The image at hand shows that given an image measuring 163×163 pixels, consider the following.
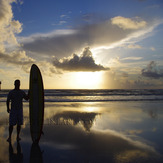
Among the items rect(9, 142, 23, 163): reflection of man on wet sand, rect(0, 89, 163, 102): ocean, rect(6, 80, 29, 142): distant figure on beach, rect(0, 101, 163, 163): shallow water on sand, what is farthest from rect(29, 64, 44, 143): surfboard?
rect(0, 89, 163, 102): ocean

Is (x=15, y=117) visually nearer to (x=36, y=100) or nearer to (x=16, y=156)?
(x=36, y=100)

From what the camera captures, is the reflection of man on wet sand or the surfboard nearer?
the reflection of man on wet sand

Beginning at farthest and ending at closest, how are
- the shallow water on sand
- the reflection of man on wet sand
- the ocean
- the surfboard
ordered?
the ocean
the surfboard
the shallow water on sand
the reflection of man on wet sand

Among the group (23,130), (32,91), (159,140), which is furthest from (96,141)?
(23,130)

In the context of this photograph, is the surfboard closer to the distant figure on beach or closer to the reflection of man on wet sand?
the distant figure on beach

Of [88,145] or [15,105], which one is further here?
[15,105]

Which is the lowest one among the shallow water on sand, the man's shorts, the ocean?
the ocean

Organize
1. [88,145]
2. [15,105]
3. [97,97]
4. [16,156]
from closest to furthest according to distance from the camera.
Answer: [16,156] → [88,145] → [15,105] → [97,97]

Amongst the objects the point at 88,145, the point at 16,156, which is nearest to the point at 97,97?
the point at 88,145

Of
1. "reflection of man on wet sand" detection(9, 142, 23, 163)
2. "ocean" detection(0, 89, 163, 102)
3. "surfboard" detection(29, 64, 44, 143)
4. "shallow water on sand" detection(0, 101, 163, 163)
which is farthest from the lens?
"ocean" detection(0, 89, 163, 102)

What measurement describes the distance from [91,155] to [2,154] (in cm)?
243

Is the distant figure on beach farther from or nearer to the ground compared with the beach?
farther from the ground

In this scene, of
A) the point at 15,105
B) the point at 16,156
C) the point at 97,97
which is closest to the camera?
the point at 16,156

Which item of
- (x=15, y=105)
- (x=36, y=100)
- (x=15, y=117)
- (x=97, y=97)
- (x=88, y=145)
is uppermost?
(x=36, y=100)
